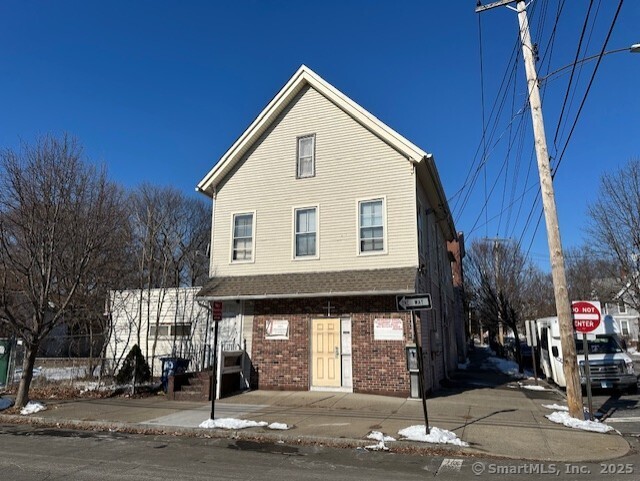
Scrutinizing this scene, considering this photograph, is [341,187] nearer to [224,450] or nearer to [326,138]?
[326,138]

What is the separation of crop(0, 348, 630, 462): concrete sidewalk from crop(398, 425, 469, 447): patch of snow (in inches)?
7.4

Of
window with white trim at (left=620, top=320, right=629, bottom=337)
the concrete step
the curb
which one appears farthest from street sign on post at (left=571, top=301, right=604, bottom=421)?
window with white trim at (left=620, top=320, right=629, bottom=337)

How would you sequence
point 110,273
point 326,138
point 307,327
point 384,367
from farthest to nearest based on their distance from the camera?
point 110,273
point 326,138
point 307,327
point 384,367

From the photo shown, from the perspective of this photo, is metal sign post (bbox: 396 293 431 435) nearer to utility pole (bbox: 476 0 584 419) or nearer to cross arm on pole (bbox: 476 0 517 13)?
utility pole (bbox: 476 0 584 419)

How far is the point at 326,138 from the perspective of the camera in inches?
612

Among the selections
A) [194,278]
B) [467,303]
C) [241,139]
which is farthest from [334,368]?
[194,278]

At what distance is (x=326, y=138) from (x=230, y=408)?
9.11 m

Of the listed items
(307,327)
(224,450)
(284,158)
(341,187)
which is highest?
(284,158)

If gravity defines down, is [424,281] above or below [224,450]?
above

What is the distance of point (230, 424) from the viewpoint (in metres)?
9.38

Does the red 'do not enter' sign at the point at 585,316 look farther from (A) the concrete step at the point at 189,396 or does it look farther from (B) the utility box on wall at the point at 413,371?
(A) the concrete step at the point at 189,396

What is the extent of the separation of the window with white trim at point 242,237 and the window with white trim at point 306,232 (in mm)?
1753

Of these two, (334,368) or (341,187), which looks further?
(341,187)

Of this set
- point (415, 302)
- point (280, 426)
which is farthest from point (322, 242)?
point (280, 426)
